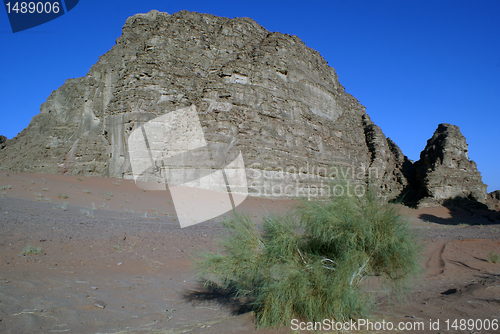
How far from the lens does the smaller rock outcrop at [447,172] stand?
30.6m

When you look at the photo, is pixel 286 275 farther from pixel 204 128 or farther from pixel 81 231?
pixel 204 128

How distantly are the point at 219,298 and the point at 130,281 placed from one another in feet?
6.48

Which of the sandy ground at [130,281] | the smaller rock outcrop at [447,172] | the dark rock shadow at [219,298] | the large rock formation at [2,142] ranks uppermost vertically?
the large rock formation at [2,142]

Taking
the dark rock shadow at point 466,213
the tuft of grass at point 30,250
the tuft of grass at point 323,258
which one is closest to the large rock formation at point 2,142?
the tuft of grass at point 30,250

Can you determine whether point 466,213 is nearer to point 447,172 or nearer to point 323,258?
point 447,172

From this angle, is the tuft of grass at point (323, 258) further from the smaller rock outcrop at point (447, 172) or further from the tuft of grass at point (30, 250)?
the smaller rock outcrop at point (447, 172)

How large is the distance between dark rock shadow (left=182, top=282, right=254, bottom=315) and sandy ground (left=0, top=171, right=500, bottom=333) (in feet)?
0.51

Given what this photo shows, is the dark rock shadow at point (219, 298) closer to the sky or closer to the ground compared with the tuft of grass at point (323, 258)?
closer to the ground

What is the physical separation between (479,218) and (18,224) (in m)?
31.8

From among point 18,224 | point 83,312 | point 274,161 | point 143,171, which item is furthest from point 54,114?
point 83,312

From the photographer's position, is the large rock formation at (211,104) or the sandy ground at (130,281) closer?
the sandy ground at (130,281)

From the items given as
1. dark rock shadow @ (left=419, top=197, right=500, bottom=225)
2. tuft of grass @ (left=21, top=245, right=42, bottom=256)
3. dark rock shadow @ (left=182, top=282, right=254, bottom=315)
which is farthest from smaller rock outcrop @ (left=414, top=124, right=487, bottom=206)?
tuft of grass @ (left=21, top=245, right=42, bottom=256)

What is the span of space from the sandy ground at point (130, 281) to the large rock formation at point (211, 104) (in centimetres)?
1517

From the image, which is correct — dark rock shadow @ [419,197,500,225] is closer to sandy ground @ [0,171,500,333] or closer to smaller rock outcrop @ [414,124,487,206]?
smaller rock outcrop @ [414,124,487,206]
